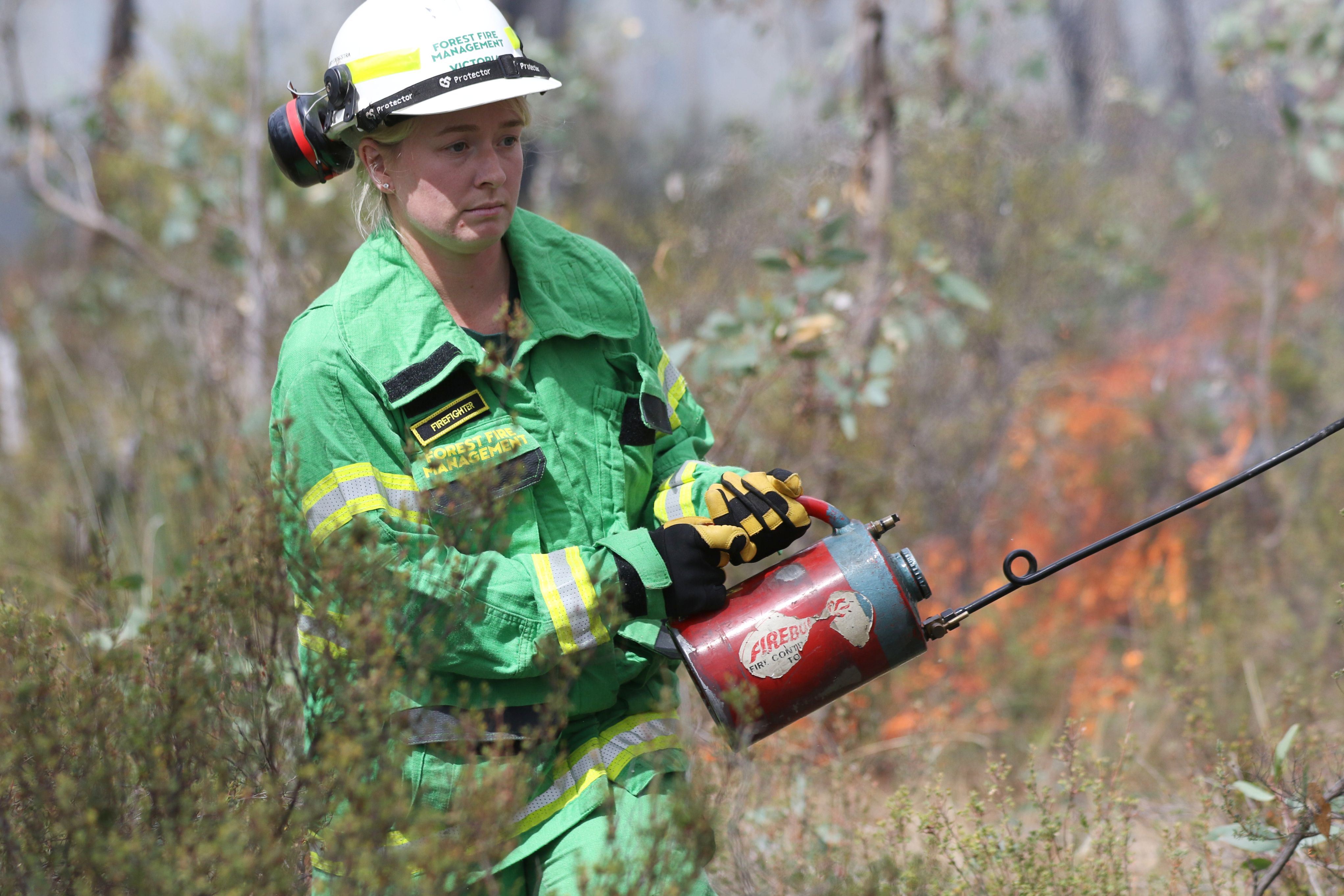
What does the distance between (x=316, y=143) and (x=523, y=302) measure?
0.47m

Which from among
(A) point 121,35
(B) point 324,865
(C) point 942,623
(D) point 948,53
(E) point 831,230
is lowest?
(C) point 942,623

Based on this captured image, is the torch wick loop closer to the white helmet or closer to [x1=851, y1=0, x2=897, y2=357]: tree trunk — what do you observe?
the white helmet

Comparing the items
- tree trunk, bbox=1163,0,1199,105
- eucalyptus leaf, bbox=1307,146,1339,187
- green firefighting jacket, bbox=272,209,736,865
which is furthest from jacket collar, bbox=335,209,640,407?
tree trunk, bbox=1163,0,1199,105

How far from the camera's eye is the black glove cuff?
1.87m

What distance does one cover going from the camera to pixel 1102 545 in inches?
72.9

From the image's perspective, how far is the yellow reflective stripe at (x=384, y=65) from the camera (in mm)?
1915

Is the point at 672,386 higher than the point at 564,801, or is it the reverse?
the point at 672,386

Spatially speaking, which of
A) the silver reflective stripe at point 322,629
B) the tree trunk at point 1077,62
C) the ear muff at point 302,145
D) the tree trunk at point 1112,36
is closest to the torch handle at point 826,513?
the silver reflective stripe at point 322,629

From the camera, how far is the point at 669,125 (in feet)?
42.4

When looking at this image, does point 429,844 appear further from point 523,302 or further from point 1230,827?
point 1230,827

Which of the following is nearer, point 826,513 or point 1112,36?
point 826,513

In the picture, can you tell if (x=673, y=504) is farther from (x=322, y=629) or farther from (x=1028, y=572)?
(x=322, y=629)

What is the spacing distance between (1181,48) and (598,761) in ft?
34.5

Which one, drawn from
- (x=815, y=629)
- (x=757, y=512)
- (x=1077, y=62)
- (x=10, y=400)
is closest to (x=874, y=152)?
(x=757, y=512)
